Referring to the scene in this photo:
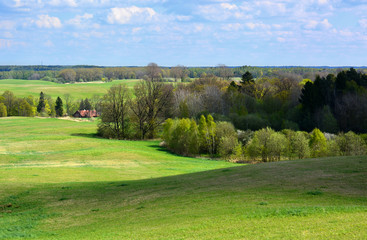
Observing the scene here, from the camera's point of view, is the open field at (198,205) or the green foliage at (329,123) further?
the green foliage at (329,123)

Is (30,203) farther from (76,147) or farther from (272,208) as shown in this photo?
(76,147)

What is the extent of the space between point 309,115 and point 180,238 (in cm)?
6388

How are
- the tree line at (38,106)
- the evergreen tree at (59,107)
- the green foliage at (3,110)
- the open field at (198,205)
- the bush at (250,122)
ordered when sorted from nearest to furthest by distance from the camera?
the open field at (198,205) → the bush at (250,122) → the green foliage at (3,110) → the tree line at (38,106) → the evergreen tree at (59,107)

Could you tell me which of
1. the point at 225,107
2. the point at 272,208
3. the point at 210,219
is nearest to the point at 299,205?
the point at 272,208

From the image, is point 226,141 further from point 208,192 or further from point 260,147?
point 208,192

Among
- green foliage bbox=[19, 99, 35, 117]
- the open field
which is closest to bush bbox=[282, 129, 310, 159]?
the open field

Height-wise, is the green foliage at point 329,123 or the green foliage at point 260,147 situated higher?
the green foliage at point 329,123

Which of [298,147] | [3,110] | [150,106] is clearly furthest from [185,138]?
[3,110]

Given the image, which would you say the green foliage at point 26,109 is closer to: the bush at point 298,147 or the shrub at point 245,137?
the shrub at point 245,137

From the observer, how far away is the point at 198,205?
54.2 ft

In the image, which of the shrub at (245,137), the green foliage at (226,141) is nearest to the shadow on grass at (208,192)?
the green foliage at (226,141)

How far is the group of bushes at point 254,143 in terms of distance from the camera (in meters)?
45.8

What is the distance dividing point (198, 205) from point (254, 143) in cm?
3337

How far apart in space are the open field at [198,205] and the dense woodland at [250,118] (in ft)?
70.1
